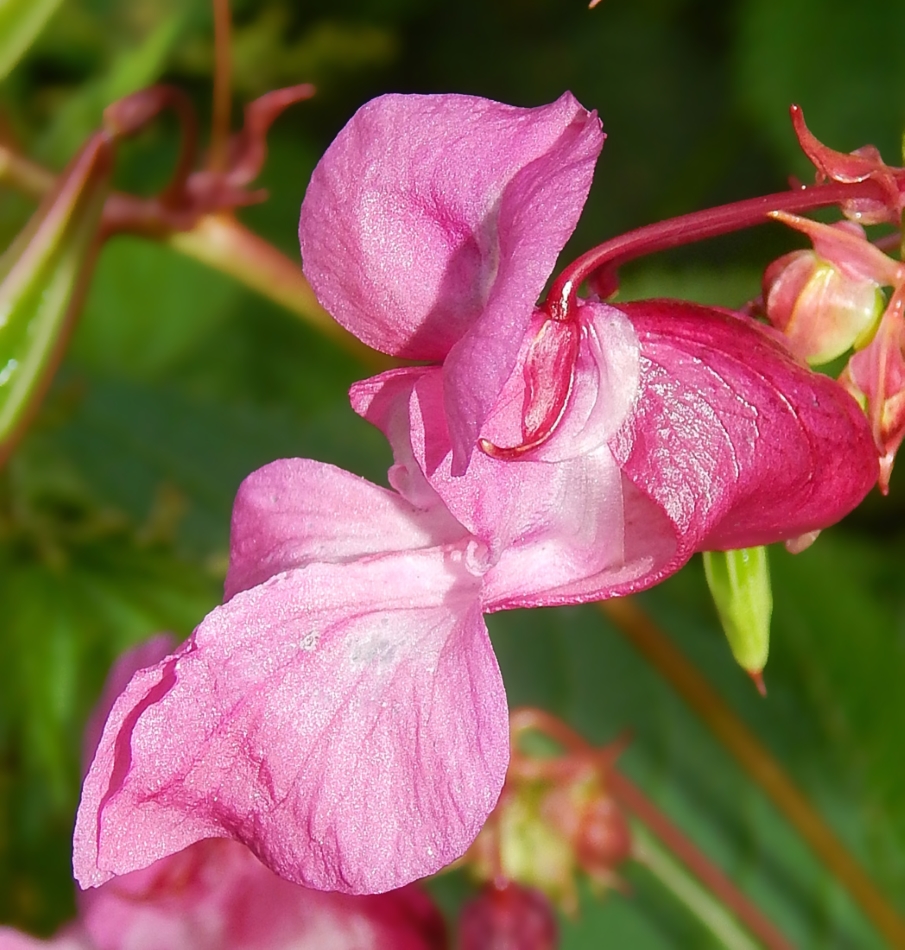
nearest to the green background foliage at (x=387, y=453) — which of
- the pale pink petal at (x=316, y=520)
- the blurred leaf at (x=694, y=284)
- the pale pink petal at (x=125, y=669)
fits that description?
the blurred leaf at (x=694, y=284)

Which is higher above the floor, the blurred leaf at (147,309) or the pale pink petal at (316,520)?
the pale pink petal at (316,520)

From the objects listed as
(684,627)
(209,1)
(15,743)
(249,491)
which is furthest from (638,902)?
(209,1)

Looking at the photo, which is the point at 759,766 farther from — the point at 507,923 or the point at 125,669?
the point at 125,669

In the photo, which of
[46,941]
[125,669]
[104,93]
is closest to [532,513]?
[125,669]

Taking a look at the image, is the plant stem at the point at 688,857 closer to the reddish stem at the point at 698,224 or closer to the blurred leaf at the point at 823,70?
the reddish stem at the point at 698,224

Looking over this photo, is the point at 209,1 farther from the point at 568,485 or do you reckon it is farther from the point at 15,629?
the point at 568,485

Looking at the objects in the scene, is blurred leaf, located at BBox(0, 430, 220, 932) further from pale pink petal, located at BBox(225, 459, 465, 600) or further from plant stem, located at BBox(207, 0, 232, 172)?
pale pink petal, located at BBox(225, 459, 465, 600)

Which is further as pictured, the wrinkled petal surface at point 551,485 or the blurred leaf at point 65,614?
the blurred leaf at point 65,614
